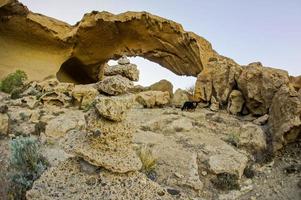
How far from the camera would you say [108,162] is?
4.33 metres

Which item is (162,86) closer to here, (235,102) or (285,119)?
(235,102)

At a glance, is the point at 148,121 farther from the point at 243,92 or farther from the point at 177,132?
the point at 243,92

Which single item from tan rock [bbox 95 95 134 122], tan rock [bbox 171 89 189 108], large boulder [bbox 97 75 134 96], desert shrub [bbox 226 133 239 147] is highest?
large boulder [bbox 97 75 134 96]

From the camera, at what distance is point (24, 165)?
6.39 metres

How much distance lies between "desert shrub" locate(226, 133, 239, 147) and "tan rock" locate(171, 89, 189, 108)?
11.1 feet

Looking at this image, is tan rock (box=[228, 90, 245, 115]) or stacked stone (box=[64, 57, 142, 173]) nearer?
stacked stone (box=[64, 57, 142, 173])

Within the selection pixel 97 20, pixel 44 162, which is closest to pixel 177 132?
pixel 44 162

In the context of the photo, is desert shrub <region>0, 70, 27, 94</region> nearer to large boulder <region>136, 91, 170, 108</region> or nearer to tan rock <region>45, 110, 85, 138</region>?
tan rock <region>45, 110, 85, 138</region>

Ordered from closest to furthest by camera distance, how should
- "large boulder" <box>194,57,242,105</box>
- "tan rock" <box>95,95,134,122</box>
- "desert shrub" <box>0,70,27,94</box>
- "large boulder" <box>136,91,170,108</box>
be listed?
"tan rock" <box>95,95,134,122</box>
"large boulder" <box>136,91,170,108</box>
"large boulder" <box>194,57,242,105</box>
"desert shrub" <box>0,70,27,94</box>

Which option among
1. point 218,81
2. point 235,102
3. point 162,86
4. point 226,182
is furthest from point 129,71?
point 226,182

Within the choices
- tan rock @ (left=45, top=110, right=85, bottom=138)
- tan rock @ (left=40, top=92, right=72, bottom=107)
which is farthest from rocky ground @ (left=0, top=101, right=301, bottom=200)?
tan rock @ (left=40, top=92, right=72, bottom=107)

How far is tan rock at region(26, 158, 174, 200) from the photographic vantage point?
4176mm

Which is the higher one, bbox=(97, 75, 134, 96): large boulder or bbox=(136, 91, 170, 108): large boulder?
bbox=(97, 75, 134, 96): large boulder

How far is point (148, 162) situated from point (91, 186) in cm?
309
